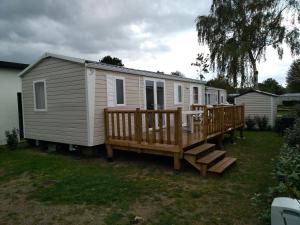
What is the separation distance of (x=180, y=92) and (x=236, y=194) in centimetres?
618

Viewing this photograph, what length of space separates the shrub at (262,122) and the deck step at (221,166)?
808cm

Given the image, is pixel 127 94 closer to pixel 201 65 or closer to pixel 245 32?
pixel 245 32

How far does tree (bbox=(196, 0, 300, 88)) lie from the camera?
44.8 ft

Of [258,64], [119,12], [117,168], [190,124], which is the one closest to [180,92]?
[190,124]

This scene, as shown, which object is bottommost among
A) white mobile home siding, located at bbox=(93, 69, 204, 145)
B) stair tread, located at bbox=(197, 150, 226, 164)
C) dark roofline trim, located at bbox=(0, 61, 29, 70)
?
stair tread, located at bbox=(197, 150, 226, 164)

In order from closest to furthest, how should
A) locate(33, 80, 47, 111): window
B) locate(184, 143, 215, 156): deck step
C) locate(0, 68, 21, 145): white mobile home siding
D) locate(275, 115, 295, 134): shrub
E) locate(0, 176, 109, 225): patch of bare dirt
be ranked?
locate(0, 176, 109, 225): patch of bare dirt < locate(184, 143, 215, 156): deck step < locate(33, 80, 47, 111): window < locate(0, 68, 21, 145): white mobile home siding < locate(275, 115, 295, 134): shrub

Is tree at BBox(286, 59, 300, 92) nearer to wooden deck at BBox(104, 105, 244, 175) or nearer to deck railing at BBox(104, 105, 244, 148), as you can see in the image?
deck railing at BBox(104, 105, 244, 148)

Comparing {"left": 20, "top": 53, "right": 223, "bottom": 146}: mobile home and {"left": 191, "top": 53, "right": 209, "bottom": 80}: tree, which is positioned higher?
{"left": 191, "top": 53, "right": 209, "bottom": 80}: tree

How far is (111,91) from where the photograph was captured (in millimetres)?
6359

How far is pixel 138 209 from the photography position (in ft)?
10.6

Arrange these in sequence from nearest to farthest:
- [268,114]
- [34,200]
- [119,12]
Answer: [34,200] → [119,12] → [268,114]

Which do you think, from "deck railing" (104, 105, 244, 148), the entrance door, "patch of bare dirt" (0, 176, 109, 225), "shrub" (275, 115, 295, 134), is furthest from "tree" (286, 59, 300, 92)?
"patch of bare dirt" (0, 176, 109, 225)

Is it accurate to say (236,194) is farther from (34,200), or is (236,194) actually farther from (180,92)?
(180,92)

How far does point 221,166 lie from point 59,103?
4943mm
